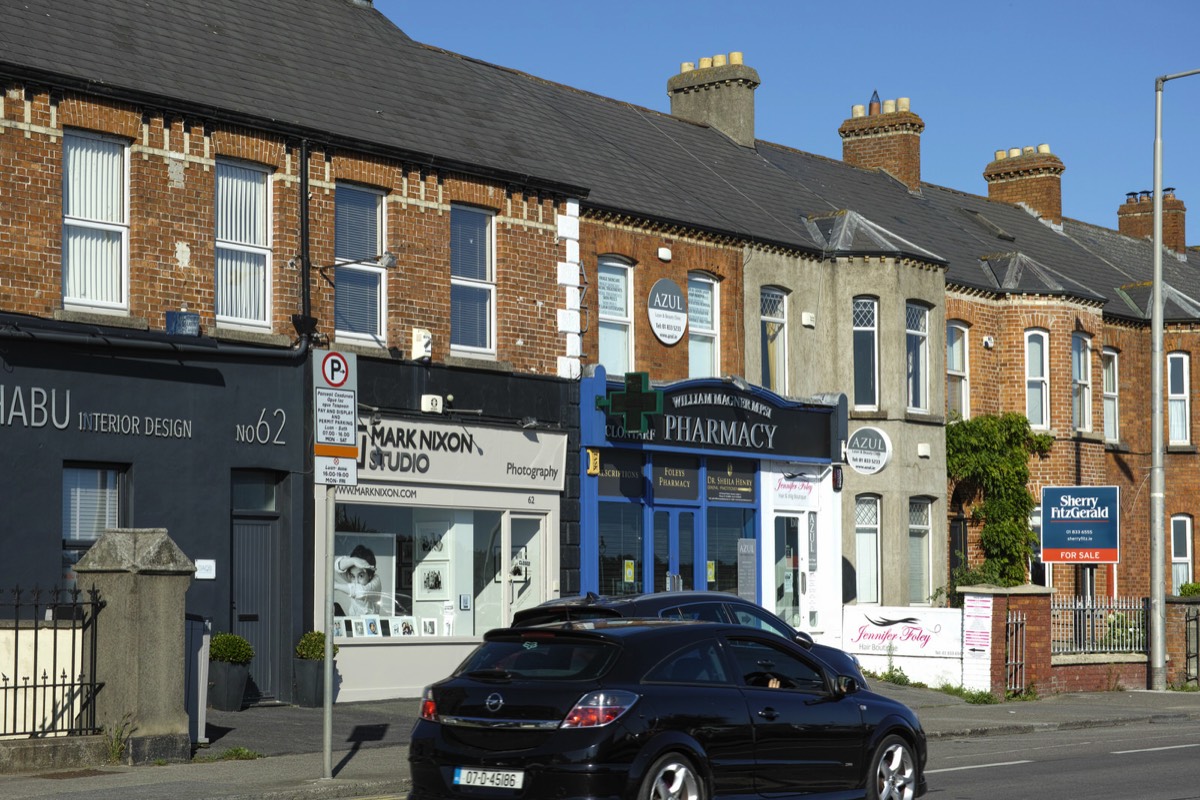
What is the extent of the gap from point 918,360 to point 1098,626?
243 inches

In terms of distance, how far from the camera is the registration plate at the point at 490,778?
10.5 metres

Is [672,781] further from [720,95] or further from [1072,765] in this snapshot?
[720,95]

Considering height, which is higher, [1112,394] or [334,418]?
[1112,394]

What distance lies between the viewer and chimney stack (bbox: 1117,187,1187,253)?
158 ft

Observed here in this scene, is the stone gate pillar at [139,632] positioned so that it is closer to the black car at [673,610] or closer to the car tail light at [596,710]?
the black car at [673,610]

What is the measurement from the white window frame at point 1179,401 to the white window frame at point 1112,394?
6.20 ft

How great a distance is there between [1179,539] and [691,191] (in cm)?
1761

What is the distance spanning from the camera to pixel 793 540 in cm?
2841

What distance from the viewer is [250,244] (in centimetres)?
2045

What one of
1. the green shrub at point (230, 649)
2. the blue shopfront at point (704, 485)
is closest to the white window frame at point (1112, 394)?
the blue shopfront at point (704, 485)

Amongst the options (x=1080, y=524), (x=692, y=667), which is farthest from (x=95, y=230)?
(x=1080, y=524)

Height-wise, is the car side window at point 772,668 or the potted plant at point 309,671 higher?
the car side window at point 772,668

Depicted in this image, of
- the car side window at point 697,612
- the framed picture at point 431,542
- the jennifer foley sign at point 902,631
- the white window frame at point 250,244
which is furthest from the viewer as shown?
the jennifer foley sign at point 902,631

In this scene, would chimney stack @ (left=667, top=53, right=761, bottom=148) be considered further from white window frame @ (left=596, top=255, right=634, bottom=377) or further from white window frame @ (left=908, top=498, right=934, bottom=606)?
white window frame @ (left=596, top=255, right=634, bottom=377)
